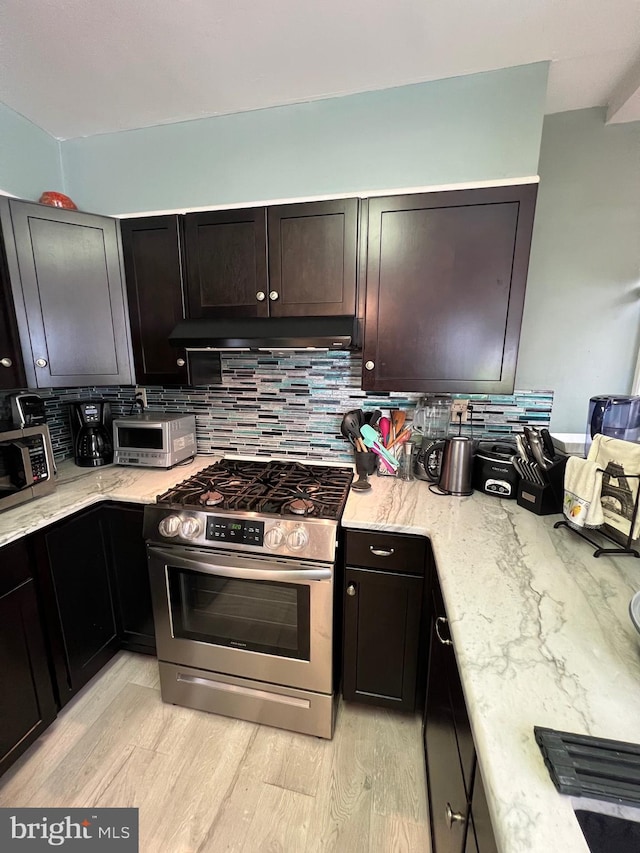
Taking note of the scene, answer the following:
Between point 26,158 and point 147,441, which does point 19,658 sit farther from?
point 26,158

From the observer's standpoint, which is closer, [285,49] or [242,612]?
[285,49]

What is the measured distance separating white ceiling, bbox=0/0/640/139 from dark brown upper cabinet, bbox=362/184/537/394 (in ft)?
1.51

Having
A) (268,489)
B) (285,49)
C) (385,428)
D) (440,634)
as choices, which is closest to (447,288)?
(385,428)

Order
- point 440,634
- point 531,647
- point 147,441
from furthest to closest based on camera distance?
point 147,441 → point 440,634 → point 531,647

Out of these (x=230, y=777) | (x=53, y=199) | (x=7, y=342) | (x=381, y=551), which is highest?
(x=53, y=199)

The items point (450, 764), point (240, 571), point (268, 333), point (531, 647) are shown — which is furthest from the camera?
point (268, 333)

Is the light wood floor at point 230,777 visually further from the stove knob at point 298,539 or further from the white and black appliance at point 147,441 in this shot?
the white and black appliance at point 147,441

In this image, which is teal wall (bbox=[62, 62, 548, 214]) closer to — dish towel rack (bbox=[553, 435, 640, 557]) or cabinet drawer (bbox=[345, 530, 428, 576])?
dish towel rack (bbox=[553, 435, 640, 557])

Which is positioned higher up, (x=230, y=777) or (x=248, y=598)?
(x=248, y=598)

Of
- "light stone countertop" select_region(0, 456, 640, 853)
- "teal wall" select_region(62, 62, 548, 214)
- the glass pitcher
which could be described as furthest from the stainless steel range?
"teal wall" select_region(62, 62, 548, 214)

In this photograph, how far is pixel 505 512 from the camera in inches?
55.0

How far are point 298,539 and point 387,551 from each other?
0.34 meters

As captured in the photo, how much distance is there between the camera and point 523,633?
806mm

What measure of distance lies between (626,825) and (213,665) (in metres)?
1.43
